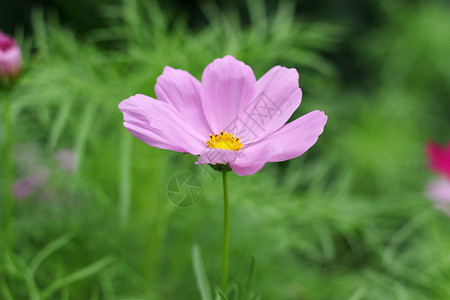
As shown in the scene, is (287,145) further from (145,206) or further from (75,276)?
(145,206)

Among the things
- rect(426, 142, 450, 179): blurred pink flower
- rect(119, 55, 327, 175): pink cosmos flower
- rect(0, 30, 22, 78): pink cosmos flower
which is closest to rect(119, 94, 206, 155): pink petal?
rect(119, 55, 327, 175): pink cosmos flower

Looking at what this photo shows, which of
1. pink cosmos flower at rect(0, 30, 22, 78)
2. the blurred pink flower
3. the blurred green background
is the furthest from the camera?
the blurred pink flower

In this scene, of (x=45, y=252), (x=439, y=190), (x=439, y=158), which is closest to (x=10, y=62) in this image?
(x=45, y=252)

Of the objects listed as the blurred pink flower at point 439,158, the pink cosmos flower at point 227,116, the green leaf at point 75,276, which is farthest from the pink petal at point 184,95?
the blurred pink flower at point 439,158

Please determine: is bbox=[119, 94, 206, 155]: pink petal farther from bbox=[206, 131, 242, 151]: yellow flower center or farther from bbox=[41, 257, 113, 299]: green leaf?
bbox=[41, 257, 113, 299]: green leaf

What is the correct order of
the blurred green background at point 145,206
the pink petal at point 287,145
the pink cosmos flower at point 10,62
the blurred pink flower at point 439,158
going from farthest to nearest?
the blurred pink flower at point 439,158, the blurred green background at point 145,206, the pink cosmos flower at point 10,62, the pink petal at point 287,145

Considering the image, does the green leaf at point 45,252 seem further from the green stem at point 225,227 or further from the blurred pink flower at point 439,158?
the blurred pink flower at point 439,158
